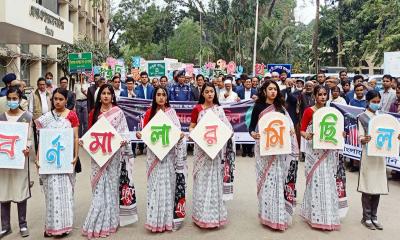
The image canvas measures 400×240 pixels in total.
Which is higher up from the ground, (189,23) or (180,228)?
(189,23)

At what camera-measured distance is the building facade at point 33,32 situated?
34.8 ft

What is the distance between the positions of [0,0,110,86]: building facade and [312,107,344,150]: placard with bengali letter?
7.37 m

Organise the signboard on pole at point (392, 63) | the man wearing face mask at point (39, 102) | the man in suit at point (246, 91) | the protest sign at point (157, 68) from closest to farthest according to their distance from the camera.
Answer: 1. the man wearing face mask at point (39, 102)
2. the man in suit at point (246, 91)
3. the signboard on pole at point (392, 63)
4. the protest sign at point (157, 68)

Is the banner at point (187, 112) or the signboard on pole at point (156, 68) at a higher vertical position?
the signboard on pole at point (156, 68)

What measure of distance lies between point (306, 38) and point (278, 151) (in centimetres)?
4591

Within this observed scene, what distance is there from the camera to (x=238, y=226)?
17.3ft

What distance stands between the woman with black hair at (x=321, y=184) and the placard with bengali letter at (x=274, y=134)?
0.32m

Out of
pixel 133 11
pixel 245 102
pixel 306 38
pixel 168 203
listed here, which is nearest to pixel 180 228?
pixel 168 203

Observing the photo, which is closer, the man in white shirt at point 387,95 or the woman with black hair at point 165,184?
the woman with black hair at point 165,184

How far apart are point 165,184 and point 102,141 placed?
0.81 meters

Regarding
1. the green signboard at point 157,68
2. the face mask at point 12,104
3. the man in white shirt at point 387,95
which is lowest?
the face mask at point 12,104

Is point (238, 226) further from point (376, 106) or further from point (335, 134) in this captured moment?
point (376, 106)

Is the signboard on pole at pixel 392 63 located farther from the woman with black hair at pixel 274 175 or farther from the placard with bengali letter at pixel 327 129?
the woman with black hair at pixel 274 175

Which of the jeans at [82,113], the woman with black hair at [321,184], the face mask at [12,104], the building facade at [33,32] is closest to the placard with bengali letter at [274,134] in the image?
the woman with black hair at [321,184]
